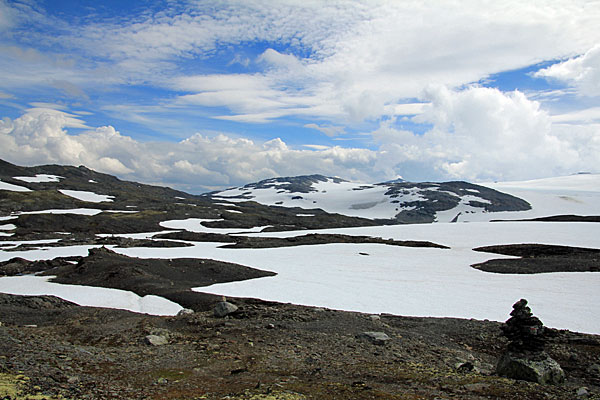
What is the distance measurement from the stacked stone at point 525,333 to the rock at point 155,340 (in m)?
12.1

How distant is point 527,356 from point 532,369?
504mm

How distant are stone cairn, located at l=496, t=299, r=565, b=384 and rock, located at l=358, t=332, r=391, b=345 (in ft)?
14.8

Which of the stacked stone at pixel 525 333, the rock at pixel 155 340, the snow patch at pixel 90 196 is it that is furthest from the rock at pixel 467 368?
the snow patch at pixel 90 196

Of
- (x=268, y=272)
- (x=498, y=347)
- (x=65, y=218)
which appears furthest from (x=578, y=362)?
(x=65, y=218)

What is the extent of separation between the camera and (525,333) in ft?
37.7

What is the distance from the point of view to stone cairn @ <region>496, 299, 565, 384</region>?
10.6m

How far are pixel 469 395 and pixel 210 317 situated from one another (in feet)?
43.4

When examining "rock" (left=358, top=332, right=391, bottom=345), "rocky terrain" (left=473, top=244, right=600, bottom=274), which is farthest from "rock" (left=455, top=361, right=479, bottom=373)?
"rocky terrain" (left=473, top=244, right=600, bottom=274)

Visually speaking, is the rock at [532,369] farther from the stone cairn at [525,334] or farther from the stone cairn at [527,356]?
the stone cairn at [525,334]

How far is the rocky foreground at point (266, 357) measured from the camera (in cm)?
915

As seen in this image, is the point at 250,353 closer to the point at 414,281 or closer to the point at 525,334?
the point at 525,334

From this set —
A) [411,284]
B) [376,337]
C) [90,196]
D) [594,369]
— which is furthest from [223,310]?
[90,196]

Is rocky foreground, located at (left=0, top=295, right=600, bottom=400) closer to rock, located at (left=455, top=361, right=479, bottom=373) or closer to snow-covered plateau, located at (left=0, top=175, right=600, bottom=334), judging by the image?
rock, located at (left=455, top=361, right=479, bottom=373)

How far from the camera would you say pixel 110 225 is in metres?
84.1
